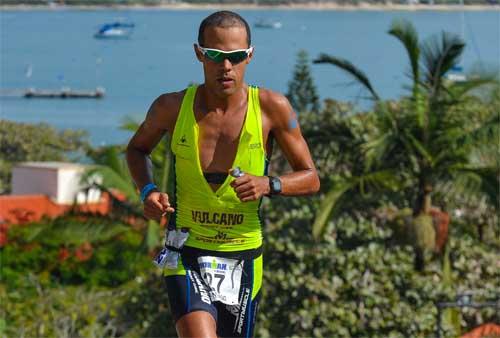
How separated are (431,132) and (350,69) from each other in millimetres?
1404

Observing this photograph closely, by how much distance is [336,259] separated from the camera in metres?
14.3

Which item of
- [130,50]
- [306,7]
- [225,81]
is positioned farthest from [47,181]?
[130,50]

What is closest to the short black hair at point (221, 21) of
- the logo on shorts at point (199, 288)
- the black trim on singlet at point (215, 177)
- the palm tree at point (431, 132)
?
the black trim on singlet at point (215, 177)

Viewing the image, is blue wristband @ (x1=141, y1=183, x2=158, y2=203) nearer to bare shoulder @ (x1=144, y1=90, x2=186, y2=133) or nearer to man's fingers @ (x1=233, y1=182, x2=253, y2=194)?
bare shoulder @ (x1=144, y1=90, x2=186, y2=133)

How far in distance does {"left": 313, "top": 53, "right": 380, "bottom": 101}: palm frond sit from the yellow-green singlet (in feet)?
33.5

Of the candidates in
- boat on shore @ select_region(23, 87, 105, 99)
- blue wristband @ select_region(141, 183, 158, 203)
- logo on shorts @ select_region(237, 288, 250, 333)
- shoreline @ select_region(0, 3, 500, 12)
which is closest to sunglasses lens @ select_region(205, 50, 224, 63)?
blue wristband @ select_region(141, 183, 158, 203)

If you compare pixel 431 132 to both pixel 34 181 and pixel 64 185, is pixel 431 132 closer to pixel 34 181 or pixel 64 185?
pixel 64 185

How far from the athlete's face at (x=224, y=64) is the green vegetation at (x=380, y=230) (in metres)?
8.63

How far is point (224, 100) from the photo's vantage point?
18.4 feet

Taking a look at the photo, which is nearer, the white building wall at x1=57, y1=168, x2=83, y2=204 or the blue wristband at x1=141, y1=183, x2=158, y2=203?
the blue wristband at x1=141, y1=183, x2=158, y2=203

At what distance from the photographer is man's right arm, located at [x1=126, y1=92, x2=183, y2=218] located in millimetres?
5672

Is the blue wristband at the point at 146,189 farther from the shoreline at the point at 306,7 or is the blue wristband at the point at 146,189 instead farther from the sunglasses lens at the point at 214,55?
the shoreline at the point at 306,7

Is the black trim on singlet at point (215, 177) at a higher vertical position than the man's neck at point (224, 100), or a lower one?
lower

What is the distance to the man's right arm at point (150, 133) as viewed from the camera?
18.6 ft
